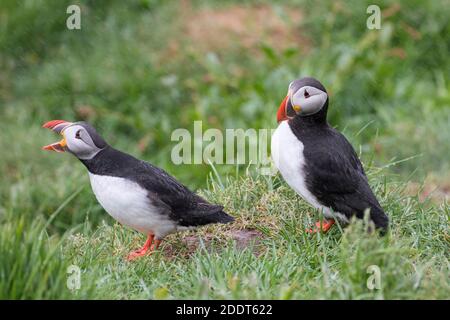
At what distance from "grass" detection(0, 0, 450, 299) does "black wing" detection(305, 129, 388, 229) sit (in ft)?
0.76

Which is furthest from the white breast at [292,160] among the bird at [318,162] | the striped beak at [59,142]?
the striped beak at [59,142]

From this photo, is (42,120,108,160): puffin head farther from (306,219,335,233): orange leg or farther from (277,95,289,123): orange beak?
(306,219,335,233): orange leg

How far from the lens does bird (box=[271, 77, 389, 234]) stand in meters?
4.26

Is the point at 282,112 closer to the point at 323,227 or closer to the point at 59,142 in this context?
the point at 323,227

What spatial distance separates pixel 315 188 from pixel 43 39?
19.4 ft

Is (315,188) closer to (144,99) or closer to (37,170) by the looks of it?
(37,170)

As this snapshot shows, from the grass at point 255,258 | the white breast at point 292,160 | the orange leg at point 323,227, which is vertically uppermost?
the white breast at point 292,160

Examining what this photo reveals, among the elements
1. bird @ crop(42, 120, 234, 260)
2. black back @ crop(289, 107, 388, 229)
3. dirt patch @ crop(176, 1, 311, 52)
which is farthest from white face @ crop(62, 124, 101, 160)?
dirt patch @ crop(176, 1, 311, 52)

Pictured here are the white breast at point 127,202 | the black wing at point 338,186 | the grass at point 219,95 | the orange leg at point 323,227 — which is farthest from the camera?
the grass at point 219,95

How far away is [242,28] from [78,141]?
5591 millimetres

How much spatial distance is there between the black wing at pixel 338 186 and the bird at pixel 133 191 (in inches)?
20.6

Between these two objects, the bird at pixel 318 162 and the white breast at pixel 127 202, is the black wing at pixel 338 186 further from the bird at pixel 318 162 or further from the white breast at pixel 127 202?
the white breast at pixel 127 202

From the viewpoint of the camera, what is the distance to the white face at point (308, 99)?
429 centimetres
